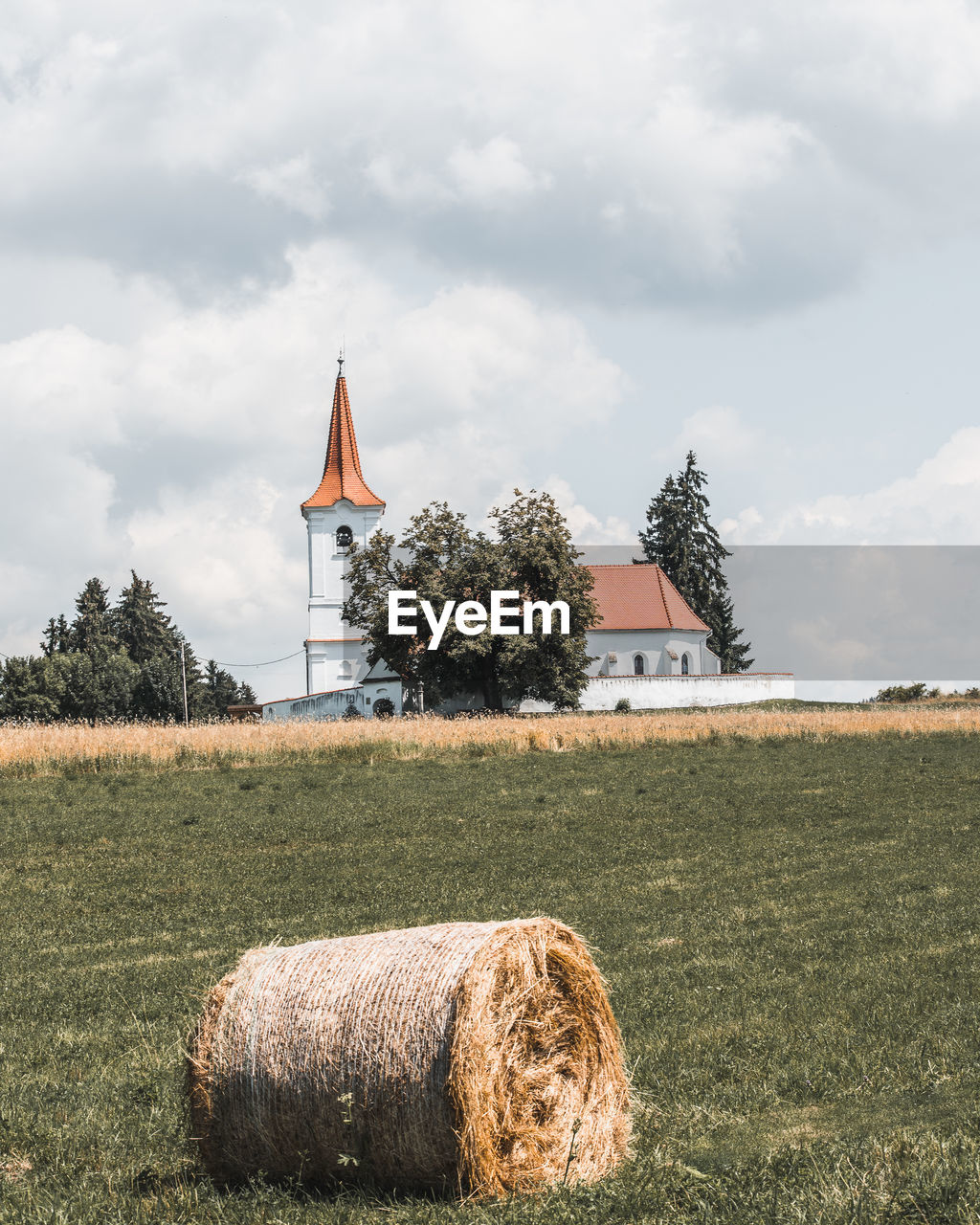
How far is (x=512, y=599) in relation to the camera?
61406mm

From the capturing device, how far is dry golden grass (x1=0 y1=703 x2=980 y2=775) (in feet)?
92.3

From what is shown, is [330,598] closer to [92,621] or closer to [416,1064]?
[92,621]

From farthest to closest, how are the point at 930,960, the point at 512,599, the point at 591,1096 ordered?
1. the point at 512,599
2. the point at 930,960
3. the point at 591,1096

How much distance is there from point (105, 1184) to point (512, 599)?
183 feet

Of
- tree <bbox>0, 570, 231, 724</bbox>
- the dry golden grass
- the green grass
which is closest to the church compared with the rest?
tree <bbox>0, 570, 231, 724</bbox>

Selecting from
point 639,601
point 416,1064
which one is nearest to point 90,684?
point 639,601

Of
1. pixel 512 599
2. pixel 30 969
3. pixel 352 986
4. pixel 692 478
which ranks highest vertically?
pixel 692 478

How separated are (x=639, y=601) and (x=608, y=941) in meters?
71.9

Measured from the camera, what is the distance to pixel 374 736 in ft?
110

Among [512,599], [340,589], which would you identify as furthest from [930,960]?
[340,589]

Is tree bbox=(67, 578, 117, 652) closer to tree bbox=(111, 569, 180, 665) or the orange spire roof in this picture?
tree bbox=(111, 569, 180, 665)

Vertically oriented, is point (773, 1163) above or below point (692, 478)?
below

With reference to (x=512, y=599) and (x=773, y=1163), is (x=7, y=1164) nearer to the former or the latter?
(x=773, y=1163)

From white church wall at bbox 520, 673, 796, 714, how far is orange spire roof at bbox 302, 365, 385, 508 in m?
24.2
